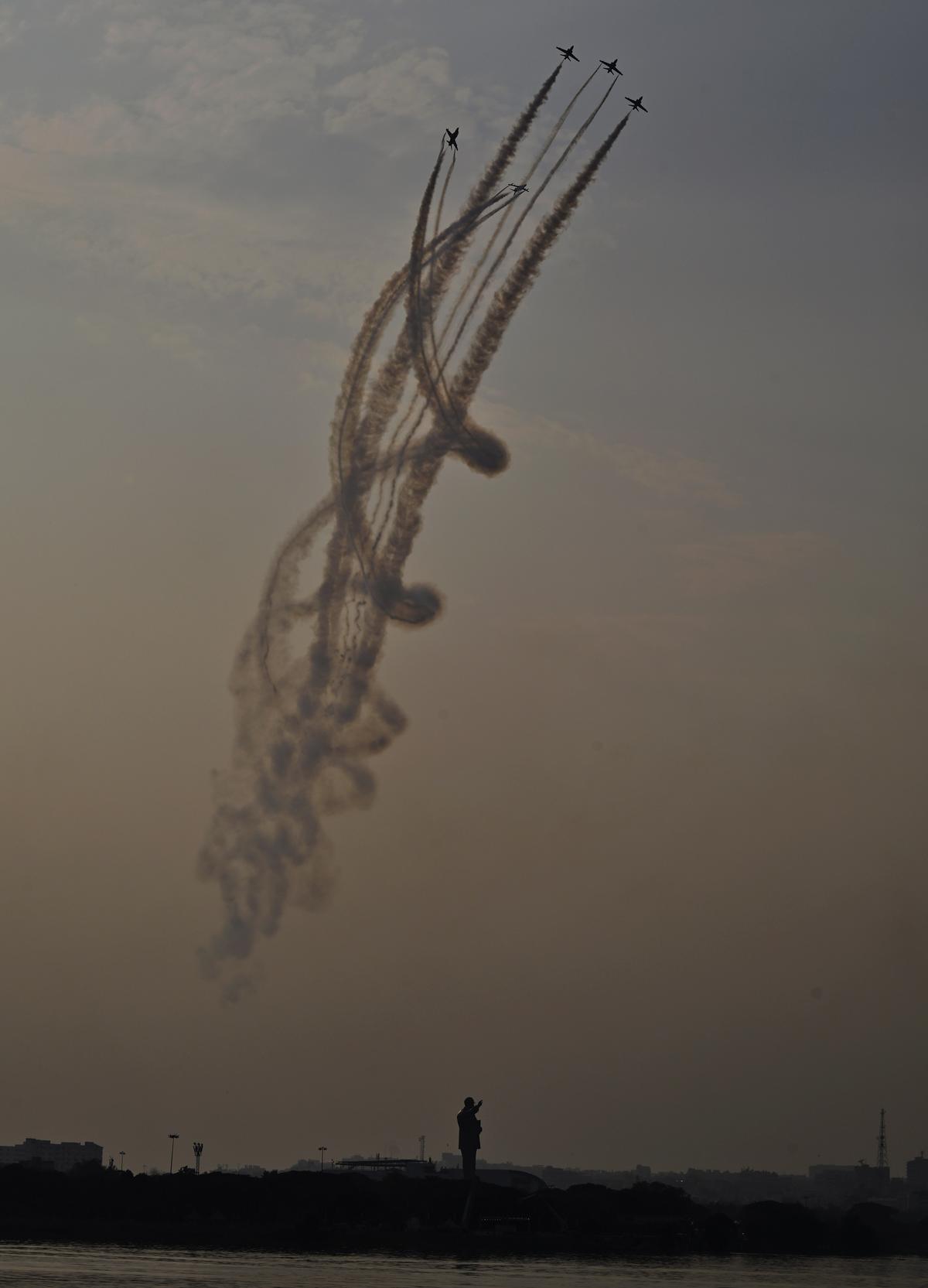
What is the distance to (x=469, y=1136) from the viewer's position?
11625cm

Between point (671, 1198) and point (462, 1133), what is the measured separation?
2862 centimetres

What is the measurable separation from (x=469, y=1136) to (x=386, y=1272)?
35137mm

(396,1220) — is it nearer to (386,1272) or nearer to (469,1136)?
(469,1136)

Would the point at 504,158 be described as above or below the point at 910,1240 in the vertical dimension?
above

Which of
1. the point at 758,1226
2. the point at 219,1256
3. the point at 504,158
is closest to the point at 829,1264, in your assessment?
the point at 758,1226

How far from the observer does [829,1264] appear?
111 m

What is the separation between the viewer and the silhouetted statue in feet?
379

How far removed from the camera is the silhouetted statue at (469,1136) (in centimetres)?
11544

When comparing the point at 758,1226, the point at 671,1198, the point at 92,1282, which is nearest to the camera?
the point at 92,1282

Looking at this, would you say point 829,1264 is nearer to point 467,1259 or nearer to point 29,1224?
point 467,1259

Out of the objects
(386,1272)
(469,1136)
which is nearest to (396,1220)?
(469,1136)

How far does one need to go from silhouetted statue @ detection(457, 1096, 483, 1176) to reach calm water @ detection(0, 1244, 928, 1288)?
55.9 ft

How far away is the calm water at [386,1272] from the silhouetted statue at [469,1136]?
55.9ft

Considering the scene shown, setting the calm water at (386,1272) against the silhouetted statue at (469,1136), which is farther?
the silhouetted statue at (469,1136)
